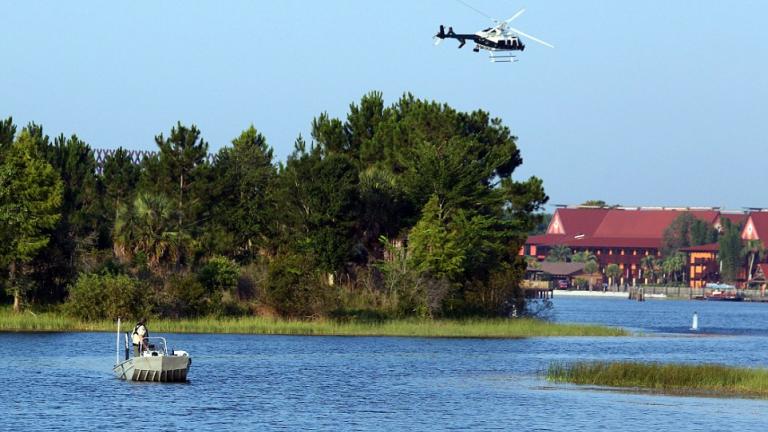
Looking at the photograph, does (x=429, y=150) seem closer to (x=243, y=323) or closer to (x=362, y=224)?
(x=362, y=224)

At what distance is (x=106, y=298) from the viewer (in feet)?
284

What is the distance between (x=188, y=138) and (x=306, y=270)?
22.7m

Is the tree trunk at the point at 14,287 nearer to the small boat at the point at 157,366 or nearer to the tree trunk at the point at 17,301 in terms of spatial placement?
the tree trunk at the point at 17,301

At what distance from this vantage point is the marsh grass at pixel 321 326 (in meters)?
87.3

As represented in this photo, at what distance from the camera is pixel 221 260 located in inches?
3752

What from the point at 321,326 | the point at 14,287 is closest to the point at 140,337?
the point at 321,326

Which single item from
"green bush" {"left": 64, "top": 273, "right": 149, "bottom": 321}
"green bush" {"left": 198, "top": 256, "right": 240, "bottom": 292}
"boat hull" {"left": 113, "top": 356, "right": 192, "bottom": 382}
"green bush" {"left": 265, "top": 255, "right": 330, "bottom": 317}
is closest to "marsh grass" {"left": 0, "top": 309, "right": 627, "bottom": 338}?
"green bush" {"left": 64, "top": 273, "right": 149, "bottom": 321}

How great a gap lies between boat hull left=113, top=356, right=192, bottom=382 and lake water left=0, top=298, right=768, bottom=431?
458 millimetres

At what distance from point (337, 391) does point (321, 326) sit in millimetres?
31464

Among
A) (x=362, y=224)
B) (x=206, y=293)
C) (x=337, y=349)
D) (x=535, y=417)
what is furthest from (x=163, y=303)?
(x=535, y=417)

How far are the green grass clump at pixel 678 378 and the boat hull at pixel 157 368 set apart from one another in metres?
15.9

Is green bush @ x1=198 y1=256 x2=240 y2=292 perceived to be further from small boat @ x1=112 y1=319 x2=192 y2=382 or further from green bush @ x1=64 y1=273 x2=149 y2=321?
small boat @ x1=112 y1=319 x2=192 y2=382

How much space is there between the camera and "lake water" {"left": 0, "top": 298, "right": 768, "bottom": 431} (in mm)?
49938

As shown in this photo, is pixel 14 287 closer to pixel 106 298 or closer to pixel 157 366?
pixel 106 298
